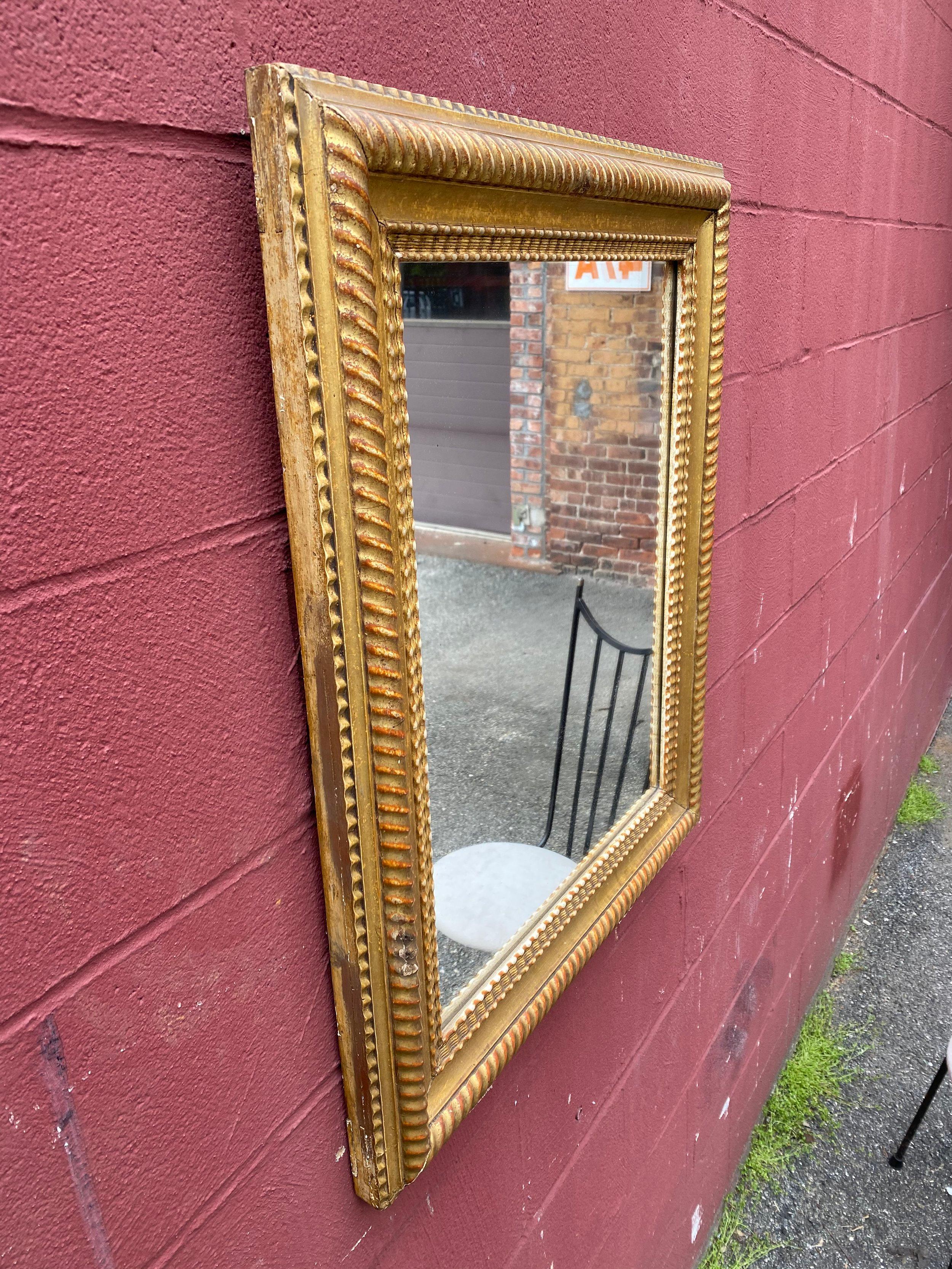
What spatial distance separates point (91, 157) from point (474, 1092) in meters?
0.98

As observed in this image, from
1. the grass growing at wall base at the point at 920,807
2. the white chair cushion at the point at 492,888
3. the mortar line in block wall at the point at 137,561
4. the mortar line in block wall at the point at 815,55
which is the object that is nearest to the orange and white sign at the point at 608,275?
the mortar line in block wall at the point at 815,55

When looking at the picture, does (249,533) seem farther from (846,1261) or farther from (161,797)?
(846,1261)

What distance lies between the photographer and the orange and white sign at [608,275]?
1170 mm

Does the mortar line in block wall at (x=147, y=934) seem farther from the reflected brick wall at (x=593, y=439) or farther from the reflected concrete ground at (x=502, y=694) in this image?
the reflected brick wall at (x=593, y=439)

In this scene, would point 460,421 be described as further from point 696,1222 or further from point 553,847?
point 696,1222

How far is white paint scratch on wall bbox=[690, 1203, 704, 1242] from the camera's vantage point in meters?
2.16

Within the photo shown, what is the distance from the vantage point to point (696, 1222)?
7.17 ft

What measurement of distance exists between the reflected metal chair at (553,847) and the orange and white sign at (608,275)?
0.43 metres

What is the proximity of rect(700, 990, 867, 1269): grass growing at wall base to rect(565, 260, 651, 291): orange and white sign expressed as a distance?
7.36 feet

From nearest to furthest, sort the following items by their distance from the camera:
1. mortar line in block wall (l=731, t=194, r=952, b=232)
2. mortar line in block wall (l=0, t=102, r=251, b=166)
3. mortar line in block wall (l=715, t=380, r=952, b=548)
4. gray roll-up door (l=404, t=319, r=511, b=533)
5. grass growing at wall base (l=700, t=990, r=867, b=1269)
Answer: mortar line in block wall (l=0, t=102, r=251, b=166) → gray roll-up door (l=404, t=319, r=511, b=533) → mortar line in block wall (l=731, t=194, r=952, b=232) → mortar line in block wall (l=715, t=380, r=952, b=548) → grass growing at wall base (l=700, t=990, r=867, b=1269)

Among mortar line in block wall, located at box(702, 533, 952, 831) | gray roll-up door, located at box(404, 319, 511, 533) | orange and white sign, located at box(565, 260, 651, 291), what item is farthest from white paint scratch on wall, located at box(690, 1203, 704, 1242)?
orange and white sign, located at box(565, 260, 651, 291)

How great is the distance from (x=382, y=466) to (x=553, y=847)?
2.36 ft

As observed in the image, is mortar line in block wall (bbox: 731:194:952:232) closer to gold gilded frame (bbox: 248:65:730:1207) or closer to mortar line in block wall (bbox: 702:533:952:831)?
Result: gold gilded frame (bbox: 248:65:730:1207)

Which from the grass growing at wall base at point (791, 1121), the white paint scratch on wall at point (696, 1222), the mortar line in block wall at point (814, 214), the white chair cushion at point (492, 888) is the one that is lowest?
the grass growing at wall base at point (791, 1121)
